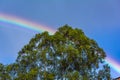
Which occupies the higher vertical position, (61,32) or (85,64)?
(61,32)

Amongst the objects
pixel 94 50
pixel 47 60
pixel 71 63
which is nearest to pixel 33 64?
pixel 47 60

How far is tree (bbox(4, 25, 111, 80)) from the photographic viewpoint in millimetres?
32188

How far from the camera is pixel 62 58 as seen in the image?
3281cm

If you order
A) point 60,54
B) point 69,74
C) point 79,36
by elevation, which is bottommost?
point 69,74

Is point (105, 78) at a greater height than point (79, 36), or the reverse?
point (79, 36)

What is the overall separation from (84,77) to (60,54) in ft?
10.4

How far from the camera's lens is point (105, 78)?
111 feet

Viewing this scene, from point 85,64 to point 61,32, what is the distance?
417 cm

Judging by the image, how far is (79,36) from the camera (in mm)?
34156

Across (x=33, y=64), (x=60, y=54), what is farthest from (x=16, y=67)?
(x=60, y=54)

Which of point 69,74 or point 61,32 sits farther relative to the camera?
point 61,32

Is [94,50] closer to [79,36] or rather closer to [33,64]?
[79,36]

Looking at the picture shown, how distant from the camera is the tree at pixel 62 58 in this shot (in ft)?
106

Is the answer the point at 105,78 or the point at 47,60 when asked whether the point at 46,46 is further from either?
the point at 105,78
